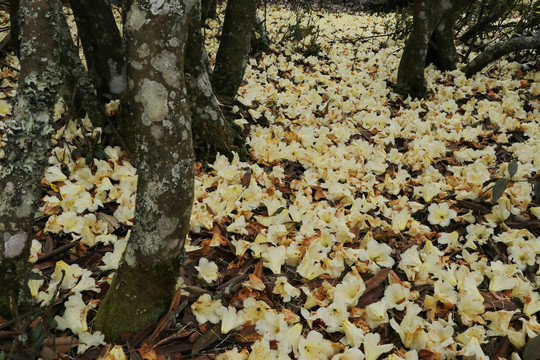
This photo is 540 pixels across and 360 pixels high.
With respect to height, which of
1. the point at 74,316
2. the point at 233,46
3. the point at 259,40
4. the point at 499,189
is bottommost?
the point at 74,316

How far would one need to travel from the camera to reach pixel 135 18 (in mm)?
1188

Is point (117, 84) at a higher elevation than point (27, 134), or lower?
lower

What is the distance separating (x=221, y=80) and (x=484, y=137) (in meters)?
2.68

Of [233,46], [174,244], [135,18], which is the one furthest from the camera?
[233,46]

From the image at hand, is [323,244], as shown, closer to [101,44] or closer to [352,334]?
[352,334]

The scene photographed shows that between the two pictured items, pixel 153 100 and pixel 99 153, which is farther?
pixel 99 153

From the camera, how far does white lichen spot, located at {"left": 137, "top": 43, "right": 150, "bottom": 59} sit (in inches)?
47.3

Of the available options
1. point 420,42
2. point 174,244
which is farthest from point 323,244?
point 420,42

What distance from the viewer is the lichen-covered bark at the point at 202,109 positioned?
2.73 metres

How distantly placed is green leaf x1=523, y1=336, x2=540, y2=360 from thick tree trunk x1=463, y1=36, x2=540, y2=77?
444 centimetres

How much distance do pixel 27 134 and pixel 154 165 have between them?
0.45 metres

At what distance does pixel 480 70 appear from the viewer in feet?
17.1

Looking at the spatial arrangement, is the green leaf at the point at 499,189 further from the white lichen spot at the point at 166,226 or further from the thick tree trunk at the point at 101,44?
the thick tree trunk at the point at 101,44

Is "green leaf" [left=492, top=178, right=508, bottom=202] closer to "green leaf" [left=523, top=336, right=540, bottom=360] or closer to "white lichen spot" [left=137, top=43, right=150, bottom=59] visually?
"green leaf" [left=523, top=336, right=540, bottom=360]
